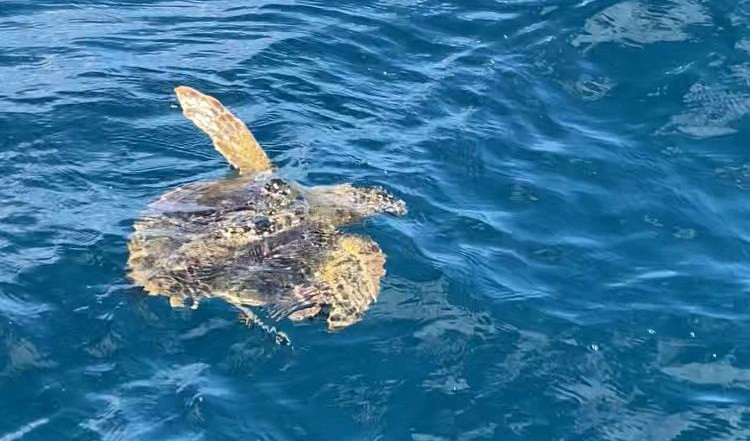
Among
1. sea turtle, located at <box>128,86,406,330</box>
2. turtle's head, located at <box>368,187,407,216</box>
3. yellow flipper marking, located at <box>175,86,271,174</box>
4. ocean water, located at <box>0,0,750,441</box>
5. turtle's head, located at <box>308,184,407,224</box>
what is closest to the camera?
ocean water, located at <box>0,0,750,441</box>

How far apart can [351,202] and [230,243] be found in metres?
1.25

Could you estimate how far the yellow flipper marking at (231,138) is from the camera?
381 inches

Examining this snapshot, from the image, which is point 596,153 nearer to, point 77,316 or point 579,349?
point 579,349

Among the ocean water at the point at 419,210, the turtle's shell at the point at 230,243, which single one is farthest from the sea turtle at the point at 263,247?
the ocean water at the point at 419,210

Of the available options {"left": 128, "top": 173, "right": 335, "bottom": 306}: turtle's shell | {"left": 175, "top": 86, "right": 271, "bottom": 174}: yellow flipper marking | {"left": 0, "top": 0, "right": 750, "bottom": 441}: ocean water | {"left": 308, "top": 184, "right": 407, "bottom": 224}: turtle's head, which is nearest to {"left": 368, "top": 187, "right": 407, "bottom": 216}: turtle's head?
{"left": 308, "top": 184, "right": 407, "bottom": 224}: turtle's head

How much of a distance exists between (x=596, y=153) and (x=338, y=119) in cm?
245

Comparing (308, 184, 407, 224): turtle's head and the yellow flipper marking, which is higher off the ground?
the yellow flipper marking

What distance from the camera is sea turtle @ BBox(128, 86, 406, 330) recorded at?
798cm

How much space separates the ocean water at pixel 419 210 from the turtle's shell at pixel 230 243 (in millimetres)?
186

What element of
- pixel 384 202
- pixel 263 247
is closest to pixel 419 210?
pixel 384 202

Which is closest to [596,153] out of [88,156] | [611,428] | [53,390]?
[611,428]

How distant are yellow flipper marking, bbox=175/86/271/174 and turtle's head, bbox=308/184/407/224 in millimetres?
619

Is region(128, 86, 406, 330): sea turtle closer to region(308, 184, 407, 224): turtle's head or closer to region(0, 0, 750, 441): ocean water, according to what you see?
region(308, 184, 407, 224): turtle's head

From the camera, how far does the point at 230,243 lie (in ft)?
27.5
